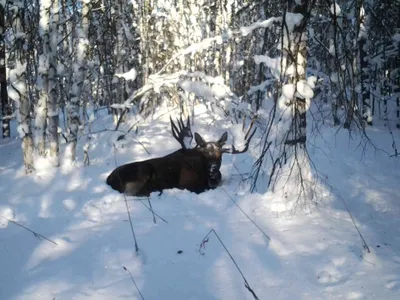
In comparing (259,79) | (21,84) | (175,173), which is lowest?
(175,173)

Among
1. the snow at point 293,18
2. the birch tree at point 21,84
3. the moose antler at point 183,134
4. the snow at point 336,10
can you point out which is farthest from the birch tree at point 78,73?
the snow at point 336,10

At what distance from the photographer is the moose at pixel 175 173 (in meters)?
6.75

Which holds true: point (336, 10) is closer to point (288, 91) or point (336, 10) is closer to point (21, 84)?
point (288, 91)

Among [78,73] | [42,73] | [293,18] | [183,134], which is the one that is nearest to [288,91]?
[293,18]

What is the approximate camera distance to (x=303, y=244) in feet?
12.8

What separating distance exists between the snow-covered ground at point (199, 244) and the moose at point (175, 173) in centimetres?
29

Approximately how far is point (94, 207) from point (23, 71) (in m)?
3.53

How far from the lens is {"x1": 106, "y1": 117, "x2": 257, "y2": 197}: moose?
6.75m

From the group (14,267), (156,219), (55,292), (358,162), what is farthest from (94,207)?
(358,162)

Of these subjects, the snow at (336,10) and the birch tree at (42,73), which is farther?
the birch tree at (42,73)

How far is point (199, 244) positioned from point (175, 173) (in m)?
3.17

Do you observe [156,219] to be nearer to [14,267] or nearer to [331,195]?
[14,267]

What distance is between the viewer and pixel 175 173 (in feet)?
23.2

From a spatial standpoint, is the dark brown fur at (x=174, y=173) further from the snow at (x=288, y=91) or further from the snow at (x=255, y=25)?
the snow at (x=288, y=91)
